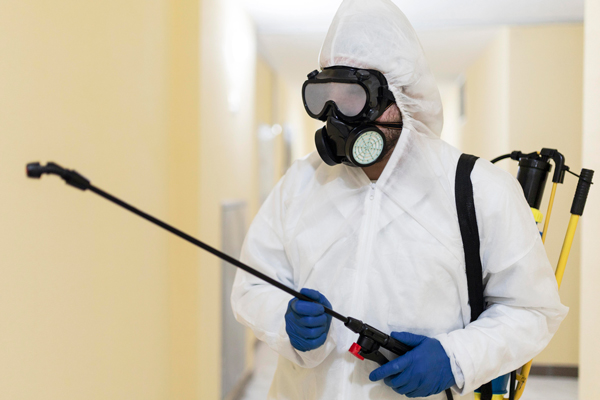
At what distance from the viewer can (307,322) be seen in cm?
97

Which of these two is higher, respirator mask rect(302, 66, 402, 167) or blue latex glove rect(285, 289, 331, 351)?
respirator mask rect(302, 66, 402, 167)

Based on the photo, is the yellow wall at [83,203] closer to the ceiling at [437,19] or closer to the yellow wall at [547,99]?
the ceiling at [437,19]

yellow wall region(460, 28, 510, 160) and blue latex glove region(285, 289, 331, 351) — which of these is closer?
blue latex glove region(285, 289, 331, 351)

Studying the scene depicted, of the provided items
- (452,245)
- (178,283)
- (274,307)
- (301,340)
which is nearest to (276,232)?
(274,307)

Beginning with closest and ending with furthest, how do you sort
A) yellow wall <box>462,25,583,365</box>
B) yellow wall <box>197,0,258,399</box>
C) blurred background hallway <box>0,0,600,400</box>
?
blurred background hallway <box>0,0,600,400</box>
yellow wall <box>197,0,258,399</box>
yellow wall <box>462,25,583,365</box>

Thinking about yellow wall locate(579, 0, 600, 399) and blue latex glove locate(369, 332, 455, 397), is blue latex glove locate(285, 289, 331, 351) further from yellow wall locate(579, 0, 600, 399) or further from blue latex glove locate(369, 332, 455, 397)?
yellow wall locate(579, 0, 600, 399)

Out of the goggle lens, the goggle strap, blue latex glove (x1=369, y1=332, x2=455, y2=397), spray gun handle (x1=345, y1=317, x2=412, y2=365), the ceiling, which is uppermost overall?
the ceiling

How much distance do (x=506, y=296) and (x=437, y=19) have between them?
8.27 feet

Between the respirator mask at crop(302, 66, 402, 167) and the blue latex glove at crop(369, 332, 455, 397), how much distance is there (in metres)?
0.41

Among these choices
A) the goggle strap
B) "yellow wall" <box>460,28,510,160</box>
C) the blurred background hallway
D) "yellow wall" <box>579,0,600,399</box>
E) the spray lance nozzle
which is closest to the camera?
the spray lance nozzle

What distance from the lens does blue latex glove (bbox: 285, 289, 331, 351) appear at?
37.9 inches

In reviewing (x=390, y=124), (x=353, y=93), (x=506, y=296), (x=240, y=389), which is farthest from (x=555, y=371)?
(x=353, y=93)

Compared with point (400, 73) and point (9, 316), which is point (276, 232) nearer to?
point (400, 73)

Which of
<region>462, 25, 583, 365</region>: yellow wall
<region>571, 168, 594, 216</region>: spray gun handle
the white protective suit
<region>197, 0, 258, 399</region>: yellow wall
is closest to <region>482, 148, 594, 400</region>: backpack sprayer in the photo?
<region>571, 168, 594, 216</region>: spray gun handle
